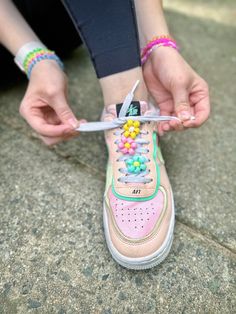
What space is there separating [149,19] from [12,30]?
0.35 meters

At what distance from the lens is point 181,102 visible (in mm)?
922

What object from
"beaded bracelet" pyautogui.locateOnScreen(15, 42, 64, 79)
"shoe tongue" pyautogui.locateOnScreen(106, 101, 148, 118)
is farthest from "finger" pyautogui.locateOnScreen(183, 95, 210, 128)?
"beaded bracelet" pyautogui.locateOnScreen(15, 42, 64, 79)

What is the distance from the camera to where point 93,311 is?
0.75 meters

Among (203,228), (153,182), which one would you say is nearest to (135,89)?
(153,182)

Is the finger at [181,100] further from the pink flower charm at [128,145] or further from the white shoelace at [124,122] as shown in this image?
the pink flower charm at [128,145]

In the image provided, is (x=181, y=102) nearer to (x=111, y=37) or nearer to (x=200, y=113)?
(x=200, y=113)

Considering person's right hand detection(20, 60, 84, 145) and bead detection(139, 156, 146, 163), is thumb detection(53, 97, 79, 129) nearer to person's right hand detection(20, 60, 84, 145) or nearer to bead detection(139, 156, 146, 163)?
person's right hand detection(20, 60, 84, 145)

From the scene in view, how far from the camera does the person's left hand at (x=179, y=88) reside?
92cm

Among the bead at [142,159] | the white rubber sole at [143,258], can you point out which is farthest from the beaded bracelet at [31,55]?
the white rubber sole at [143,258]

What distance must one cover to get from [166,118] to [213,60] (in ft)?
2.24

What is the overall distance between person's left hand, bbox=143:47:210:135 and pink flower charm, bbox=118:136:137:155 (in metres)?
0.10

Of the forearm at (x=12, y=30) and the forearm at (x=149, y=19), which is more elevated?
the forearm at (x=12, y=30)

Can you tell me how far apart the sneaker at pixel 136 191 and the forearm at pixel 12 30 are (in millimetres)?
283

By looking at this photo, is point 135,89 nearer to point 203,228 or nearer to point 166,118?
point 166,118
